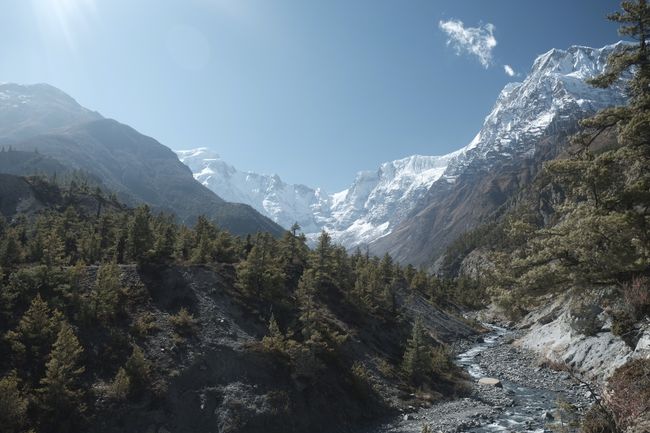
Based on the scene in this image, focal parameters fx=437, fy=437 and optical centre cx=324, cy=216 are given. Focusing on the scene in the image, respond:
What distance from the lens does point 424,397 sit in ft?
141

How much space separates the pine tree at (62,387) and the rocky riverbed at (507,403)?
71.4 ft

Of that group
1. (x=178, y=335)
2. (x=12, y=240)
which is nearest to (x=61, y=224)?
(x=12, y=240)

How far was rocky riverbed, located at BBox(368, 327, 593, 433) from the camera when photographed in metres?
34.4

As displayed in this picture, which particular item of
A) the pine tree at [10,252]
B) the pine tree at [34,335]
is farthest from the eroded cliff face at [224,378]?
the pine tree at [10,252]

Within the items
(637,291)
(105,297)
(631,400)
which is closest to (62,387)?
(105,297)

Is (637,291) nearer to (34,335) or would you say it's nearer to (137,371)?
(137,371)

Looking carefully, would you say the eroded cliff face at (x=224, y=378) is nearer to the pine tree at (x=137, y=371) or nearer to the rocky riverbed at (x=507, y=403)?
the pine tree at (x=137, y=371)

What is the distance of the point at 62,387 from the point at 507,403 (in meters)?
36.4

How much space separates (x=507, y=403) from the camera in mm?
40375

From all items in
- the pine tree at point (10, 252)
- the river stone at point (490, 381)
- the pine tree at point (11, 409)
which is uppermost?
the pine tree at point (10, 252)

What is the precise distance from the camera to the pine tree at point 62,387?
89.4ft

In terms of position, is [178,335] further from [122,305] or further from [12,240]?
[12,240]

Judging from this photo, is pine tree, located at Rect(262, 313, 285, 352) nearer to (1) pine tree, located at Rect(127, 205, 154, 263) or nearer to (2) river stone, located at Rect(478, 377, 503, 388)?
(1) pine tree, located at Rect(127, 205, 154, 263)

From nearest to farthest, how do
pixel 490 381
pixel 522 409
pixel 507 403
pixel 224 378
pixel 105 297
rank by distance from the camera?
pixel 224 378, pixel 105 297, pixel 522 409, pixel 507 403, pixel 490 381
